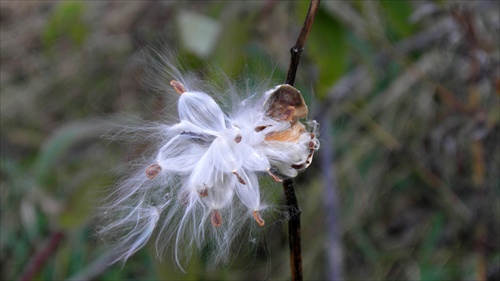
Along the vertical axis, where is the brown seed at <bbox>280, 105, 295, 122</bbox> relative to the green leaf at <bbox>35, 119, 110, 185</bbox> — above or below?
above

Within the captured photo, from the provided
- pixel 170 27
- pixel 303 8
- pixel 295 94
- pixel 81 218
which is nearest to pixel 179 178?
pixel 295 94

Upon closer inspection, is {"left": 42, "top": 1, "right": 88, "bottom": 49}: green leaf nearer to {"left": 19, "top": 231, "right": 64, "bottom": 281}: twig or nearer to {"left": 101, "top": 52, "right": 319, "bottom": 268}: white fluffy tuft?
{"left": 19, "top": 231, "right": 64, "bottom": 281}: twig

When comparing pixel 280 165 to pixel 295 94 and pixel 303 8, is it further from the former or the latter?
pixel 303 8

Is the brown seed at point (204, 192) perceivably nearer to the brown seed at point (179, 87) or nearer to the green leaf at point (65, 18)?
the brown seed at point (179, 87)

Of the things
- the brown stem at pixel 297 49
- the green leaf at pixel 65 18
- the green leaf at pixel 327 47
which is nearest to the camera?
the brown stem at pixel 297 49

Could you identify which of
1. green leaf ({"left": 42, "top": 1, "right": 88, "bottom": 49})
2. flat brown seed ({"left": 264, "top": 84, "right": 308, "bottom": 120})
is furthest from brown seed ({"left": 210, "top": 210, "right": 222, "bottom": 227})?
green leaf ({"left": 42, "top": 1, "right": 88, "bottom": 49})

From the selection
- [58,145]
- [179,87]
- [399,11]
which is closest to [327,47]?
[399,11]

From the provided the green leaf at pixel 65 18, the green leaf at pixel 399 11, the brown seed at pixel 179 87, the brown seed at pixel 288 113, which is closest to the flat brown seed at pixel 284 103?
the brown seed at pixel 288 113
